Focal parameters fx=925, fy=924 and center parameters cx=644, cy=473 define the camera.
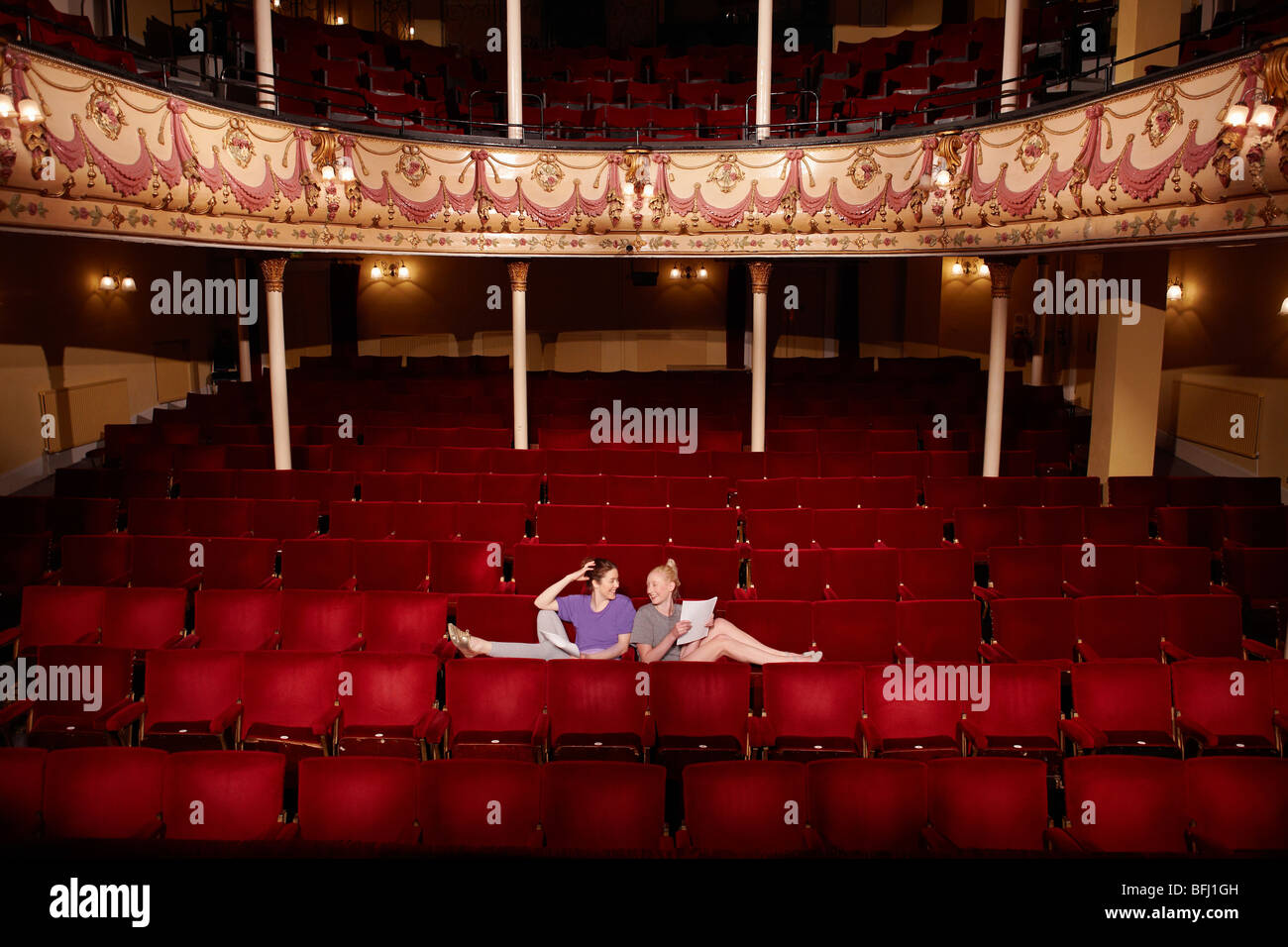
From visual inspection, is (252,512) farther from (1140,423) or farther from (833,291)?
(833,291)

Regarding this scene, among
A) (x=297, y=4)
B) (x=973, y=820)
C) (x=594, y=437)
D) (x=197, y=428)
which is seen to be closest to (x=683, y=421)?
(x=594, y=437)

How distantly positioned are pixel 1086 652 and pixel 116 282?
39.8ft

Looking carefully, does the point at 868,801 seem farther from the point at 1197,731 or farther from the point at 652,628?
the point at 1197,731

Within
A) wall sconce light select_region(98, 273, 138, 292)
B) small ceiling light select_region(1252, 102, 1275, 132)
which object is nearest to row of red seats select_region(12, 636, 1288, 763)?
small ceiling light select_region(1252, 102, 1275, 132)

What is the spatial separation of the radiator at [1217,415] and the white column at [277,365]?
10.4m

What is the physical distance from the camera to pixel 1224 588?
651 centimetres

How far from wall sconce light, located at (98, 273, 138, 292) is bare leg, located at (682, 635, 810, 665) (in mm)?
10350

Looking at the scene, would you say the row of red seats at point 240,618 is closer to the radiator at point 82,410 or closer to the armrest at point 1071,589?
the armrest at point 1071,589

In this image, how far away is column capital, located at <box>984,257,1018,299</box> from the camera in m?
9.37

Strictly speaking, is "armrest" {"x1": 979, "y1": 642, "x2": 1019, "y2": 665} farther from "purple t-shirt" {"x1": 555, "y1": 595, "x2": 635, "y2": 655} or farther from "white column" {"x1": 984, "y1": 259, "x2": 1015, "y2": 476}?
"white column" {"x1": 984, "y1": 259, "x2": 1015, "y2": 476}

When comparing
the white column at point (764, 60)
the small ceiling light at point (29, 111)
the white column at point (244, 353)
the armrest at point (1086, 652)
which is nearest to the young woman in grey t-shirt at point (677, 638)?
Result: the armrest at point (1086, 652)

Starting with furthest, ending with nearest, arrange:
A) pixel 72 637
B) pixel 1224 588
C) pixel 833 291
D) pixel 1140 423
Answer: pixel 833 291 < pixel 1140 423 < pixel 1224 588 < pixel 72 637

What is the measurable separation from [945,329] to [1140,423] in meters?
6.68
